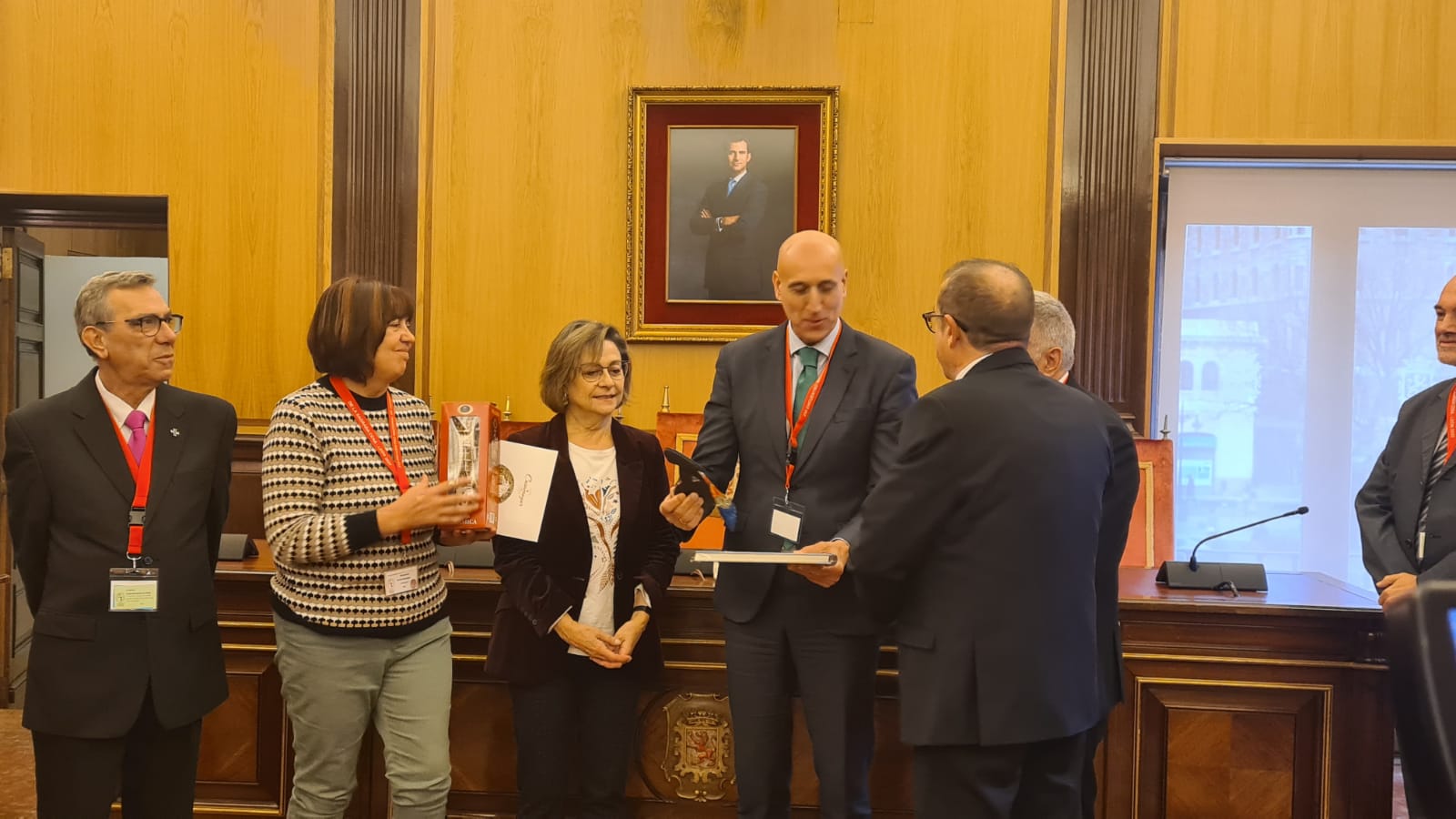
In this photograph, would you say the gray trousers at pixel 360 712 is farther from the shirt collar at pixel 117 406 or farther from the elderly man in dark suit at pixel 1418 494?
the elderly man in dark suit at pixel 1418 494

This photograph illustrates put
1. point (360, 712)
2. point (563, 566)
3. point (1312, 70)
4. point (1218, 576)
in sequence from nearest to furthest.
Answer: point (360, 712) → point (563, 566) → point (1218, 576) → point (1312, 70)

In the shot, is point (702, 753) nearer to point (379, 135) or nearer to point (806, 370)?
point (806, 370)

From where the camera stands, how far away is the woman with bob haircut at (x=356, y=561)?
2.19m

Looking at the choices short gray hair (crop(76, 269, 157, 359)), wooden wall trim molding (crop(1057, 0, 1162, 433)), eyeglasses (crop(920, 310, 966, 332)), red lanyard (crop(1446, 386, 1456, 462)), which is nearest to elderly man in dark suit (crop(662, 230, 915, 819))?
eyeglasses (crop(920, 310, 966, 332))

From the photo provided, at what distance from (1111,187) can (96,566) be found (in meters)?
3.99

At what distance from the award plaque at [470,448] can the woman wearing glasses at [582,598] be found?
19 cm

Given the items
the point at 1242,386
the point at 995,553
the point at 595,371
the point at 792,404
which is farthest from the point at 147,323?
the point at 1242,386

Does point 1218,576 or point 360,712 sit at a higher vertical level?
point 1218,576

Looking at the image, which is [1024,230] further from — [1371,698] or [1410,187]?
[1371,698]

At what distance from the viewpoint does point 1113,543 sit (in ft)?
7.25

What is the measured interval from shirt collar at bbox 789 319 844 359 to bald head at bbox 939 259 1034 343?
49 cm

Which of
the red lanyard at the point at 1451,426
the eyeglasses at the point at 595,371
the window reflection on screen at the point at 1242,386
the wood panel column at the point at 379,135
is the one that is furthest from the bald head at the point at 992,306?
the wood panel column at the point at 379,135

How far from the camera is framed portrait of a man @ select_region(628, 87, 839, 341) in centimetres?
445

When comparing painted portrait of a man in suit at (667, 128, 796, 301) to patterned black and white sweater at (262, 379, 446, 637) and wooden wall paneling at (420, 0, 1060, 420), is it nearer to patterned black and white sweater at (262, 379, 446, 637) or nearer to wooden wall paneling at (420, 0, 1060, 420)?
wooden wall paneling at (420, 0, 1060, 420)
